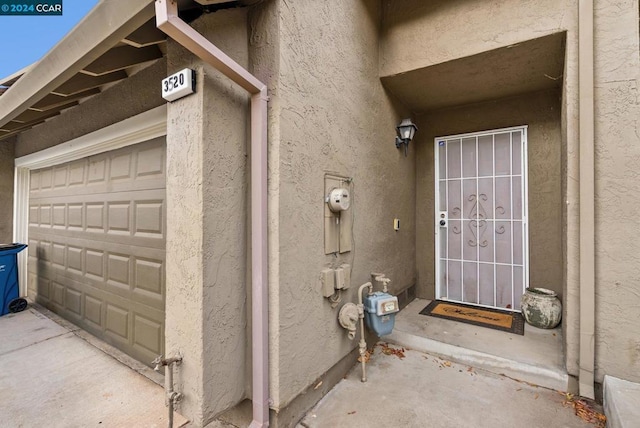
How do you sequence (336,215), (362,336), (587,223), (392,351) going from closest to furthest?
(587,223), (336,215), (362,336), (392,351)

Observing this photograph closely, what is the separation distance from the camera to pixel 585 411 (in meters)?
2.23

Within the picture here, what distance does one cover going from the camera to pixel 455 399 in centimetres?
A: 241

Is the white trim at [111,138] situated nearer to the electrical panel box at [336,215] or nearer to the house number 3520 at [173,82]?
the house number 3520 at [173,82]

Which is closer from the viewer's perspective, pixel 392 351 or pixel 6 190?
pixel 392 351

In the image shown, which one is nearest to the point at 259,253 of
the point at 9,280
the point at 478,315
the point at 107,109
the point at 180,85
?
the point at 180,85

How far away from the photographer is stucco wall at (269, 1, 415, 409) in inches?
81.8

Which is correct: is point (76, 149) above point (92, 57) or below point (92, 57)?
below

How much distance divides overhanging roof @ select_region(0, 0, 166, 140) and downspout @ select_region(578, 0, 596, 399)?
3.33 meters

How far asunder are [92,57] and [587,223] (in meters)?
4.11

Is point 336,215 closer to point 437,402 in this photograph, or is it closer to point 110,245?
point 437,402

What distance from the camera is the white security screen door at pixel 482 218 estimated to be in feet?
13.4

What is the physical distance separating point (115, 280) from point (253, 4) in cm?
313

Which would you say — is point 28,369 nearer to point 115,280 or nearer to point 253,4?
point 115,280

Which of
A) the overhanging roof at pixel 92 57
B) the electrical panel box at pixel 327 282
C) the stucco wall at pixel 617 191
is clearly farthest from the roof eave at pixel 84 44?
the stucco wall at pixel 617 191
